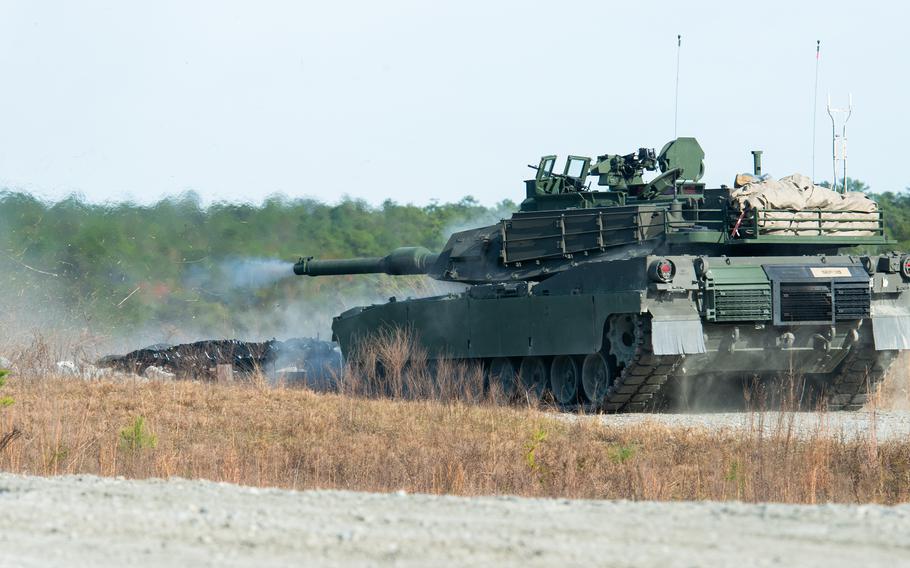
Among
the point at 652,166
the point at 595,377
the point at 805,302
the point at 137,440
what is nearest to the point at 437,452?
the point at 137,440

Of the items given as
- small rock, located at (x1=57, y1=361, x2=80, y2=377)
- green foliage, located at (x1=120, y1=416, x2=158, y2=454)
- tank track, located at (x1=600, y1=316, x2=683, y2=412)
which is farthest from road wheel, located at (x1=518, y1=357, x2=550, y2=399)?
green foliage, located at (x1=120, y1=416, x2=158, y2=454)

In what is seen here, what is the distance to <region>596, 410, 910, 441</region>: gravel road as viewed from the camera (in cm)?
1445

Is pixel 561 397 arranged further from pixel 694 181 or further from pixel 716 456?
pixel 716 456

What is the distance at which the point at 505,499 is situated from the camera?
768 cm

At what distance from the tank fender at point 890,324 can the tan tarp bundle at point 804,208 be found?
Answer: 1044 mm

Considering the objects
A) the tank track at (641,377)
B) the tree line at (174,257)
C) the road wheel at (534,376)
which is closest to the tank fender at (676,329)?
the tank track at (641,377)

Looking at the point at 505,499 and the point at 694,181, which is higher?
the point at 694,181

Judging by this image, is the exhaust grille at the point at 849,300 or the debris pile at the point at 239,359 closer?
the exhaust grille at the point at 849,300

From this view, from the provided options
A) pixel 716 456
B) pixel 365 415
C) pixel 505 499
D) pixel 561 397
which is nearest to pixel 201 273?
pixel 561 397

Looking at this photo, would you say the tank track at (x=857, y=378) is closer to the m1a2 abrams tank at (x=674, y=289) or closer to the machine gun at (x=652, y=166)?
the m1a2 abrams tank at (x=674, y=289)

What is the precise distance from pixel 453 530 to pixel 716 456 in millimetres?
6117

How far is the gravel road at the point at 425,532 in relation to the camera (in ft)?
18.9

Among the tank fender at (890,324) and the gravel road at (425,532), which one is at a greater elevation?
the tank fender at (890,324)

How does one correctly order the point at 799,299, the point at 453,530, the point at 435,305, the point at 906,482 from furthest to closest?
the point at 435,305
the point at 799,299
the point at 906,482
the point at 453,530
